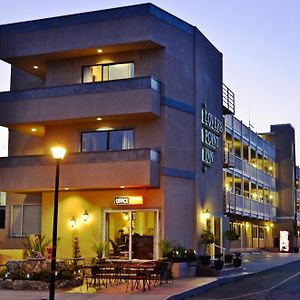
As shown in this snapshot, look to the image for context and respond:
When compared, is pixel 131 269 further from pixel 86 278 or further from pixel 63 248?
pixel 63 248

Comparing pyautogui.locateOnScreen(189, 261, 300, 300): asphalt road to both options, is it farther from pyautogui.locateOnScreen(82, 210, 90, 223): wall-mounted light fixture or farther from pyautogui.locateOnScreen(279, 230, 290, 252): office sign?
pyautogui.locateOnScreen(279, 230, 290, 252): office sign

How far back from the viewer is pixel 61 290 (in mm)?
22016

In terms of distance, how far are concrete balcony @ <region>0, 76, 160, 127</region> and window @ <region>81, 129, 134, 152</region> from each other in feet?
4.53

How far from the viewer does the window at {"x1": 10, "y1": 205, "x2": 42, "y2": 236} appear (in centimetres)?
3434

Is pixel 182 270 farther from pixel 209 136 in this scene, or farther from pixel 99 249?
pixel 209 136

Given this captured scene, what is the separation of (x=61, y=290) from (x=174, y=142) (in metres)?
10.1

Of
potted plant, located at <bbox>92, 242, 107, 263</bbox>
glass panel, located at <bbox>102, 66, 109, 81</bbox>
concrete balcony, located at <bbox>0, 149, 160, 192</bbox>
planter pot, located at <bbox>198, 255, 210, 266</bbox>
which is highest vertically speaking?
glass panel, located at <bbox>102, 66, 109, 81</bbox>

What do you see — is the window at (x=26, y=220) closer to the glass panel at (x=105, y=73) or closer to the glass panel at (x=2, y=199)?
the glass panel at (x=2, y=199)

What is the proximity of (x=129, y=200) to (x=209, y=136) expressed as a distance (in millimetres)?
6411

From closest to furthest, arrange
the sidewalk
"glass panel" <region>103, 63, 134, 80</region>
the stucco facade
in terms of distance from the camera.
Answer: the sidewalk < the stucco facade < "glass panel" <region>103, 63, 134, 80</region>

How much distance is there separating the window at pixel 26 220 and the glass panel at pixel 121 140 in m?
7.12

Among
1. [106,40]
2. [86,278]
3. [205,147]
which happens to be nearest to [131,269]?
[86,278]

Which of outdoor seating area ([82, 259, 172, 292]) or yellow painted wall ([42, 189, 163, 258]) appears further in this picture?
yellow painted wall ([42, 189, 163, 258])

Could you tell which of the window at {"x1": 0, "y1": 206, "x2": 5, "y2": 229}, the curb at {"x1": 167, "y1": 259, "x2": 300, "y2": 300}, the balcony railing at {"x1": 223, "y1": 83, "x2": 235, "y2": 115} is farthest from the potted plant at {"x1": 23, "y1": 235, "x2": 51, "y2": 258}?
the balcony railing at {"x1": 223, "y1": 83, "x2": 235, "y2": 115}
